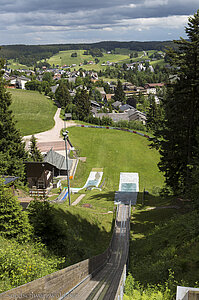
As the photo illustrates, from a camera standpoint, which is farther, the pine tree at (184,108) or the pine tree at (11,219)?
the pine tree at (184,108)

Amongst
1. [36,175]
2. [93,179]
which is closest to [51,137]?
[93,179]

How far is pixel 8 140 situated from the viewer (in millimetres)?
39406

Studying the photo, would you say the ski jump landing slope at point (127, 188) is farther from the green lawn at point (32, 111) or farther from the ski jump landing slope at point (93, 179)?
the green lawn at point (32, 111)

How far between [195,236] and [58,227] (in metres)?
8.51

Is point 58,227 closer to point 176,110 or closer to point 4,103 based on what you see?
point 176,110

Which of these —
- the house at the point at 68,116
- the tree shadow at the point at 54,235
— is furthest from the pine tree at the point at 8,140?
the house at the point at 68,116

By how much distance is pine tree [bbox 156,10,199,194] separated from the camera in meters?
22.0

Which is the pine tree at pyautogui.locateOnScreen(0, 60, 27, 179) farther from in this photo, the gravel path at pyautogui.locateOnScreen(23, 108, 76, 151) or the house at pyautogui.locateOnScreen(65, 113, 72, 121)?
the house at pyautogui.locateOnScreen(65, 113, 72, 121)

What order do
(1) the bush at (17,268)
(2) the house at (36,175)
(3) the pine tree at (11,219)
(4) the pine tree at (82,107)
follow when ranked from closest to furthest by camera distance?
(1) the bush at (17,268) → (3) the pine tree at (11,219) → (2) the house at (36,175) → (4) the pine tree at (82,107)

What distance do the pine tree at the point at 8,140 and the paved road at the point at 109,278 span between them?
64.7ft

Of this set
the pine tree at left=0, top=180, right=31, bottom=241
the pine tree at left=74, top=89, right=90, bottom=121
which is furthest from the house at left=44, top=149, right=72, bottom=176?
the pine tree at left=74, top=89, right=90, bottom=121

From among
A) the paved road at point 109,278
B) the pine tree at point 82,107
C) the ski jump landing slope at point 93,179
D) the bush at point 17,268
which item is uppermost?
the pine tree at point 82,107

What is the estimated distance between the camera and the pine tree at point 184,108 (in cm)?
2203

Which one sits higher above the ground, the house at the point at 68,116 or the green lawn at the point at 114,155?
the house at the point at 68,116
